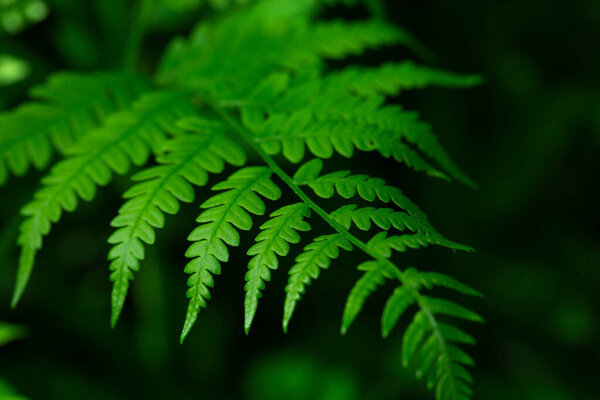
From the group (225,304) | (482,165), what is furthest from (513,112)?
(225,304)

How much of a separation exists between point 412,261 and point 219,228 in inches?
71.7

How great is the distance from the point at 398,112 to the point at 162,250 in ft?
4.79

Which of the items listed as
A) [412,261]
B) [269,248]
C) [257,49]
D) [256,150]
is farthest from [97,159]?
[412,261]

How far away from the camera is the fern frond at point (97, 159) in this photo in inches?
41.3

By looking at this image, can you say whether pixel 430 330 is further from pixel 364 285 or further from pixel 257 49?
pixel 257 49

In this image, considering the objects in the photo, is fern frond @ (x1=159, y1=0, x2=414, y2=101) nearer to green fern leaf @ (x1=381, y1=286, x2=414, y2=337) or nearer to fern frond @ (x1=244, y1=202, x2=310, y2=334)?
fern frond @ (x1=244, y1=202, x2=310, y2=334)

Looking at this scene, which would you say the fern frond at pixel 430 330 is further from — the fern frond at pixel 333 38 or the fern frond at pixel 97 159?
the fern frond at pixel 333 38

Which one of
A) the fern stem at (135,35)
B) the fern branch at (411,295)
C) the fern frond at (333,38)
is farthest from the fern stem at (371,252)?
the fern stem at (135,35)

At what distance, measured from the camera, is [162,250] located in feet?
7.66

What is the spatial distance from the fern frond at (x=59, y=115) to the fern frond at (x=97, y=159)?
0.24ft

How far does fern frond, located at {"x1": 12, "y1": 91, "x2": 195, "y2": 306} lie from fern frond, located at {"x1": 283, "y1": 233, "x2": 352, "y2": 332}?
0.47 m

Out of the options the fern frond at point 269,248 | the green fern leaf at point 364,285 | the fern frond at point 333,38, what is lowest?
the green fern leaf at point 364,285

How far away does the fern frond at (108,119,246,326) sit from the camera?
0.91m

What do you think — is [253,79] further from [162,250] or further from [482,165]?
[482,165]
